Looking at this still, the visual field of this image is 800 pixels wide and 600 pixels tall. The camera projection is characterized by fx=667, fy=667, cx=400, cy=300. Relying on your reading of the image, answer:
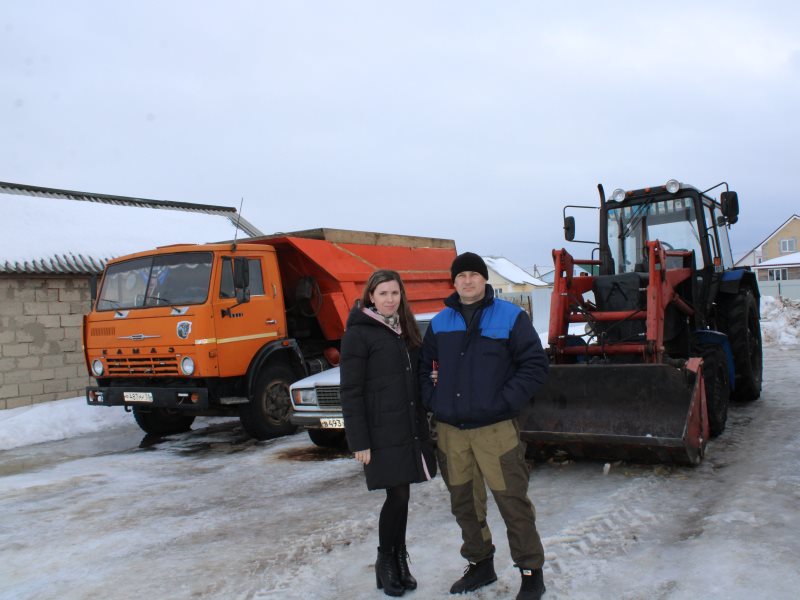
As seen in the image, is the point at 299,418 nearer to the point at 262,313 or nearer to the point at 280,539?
the point at 262,313

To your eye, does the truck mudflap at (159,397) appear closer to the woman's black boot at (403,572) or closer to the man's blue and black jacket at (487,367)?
the woman's black boot at (403,572)

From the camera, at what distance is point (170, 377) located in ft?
25.4

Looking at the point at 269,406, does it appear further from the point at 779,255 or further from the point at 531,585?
the point at 779,255

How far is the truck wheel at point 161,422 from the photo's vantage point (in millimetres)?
9047

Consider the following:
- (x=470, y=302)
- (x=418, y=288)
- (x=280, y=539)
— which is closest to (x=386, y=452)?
(x=470, y=302)

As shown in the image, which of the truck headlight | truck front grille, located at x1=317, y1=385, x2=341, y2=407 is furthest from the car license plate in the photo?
truck front grille, located at x1=317, y1=385, x2=341, y2=407

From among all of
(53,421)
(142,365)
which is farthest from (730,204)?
(53,421)

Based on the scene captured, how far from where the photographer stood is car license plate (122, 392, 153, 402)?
7621 mm

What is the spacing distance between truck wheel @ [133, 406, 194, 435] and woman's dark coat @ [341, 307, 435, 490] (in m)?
6.37

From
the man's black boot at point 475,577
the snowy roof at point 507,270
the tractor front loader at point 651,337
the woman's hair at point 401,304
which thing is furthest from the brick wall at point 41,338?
the snowy roof at point 507,270

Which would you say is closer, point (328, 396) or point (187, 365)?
point (328, 396)

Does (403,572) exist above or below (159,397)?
below

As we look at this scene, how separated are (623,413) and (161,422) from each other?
21.1ft

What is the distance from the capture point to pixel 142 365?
7.84 meters
